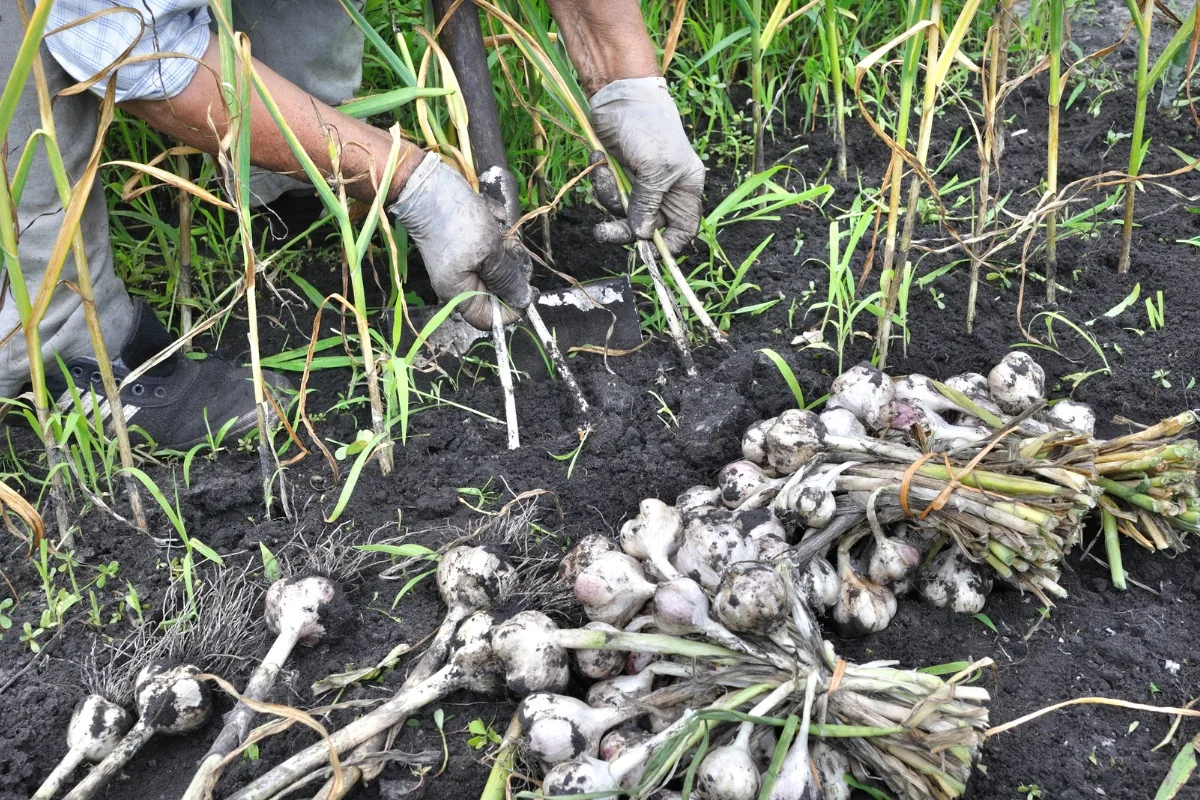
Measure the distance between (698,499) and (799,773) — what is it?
555 millimetres

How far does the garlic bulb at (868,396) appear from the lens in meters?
1.78

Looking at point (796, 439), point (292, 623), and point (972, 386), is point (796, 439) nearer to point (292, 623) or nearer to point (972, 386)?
point (972, 386)

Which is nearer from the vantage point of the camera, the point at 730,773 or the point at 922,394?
the point at 730,773

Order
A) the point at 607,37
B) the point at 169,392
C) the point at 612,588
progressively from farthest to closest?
the point at 607,37
the point at 169,392
the point at 612,588

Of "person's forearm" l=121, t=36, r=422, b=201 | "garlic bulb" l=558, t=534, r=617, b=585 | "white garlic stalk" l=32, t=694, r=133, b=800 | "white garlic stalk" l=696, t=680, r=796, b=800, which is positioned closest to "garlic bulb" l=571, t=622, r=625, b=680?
"garlic bulb" l=558, t=534, r=617, b=585

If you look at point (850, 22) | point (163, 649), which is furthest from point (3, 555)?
point (850, 22)

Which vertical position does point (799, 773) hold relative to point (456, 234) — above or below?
below

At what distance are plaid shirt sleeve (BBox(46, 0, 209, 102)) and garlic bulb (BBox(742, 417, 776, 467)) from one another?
1.21 metres

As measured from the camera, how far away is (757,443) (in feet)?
5.83

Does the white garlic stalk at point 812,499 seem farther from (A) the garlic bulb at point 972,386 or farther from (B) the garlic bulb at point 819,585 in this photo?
(A) the garlic bulb at point 972,386

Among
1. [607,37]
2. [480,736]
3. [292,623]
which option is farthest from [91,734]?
[607,37]

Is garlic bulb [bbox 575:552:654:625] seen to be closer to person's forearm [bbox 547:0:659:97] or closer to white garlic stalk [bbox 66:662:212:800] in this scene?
white garlic stalk [bbox 66:662:212:800]

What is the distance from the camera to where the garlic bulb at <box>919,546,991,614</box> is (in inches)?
62.5

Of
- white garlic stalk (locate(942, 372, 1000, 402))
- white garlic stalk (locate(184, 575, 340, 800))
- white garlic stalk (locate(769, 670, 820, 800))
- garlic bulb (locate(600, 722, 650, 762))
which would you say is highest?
white garlic stalk (locate(184, 575, 340, 800))
